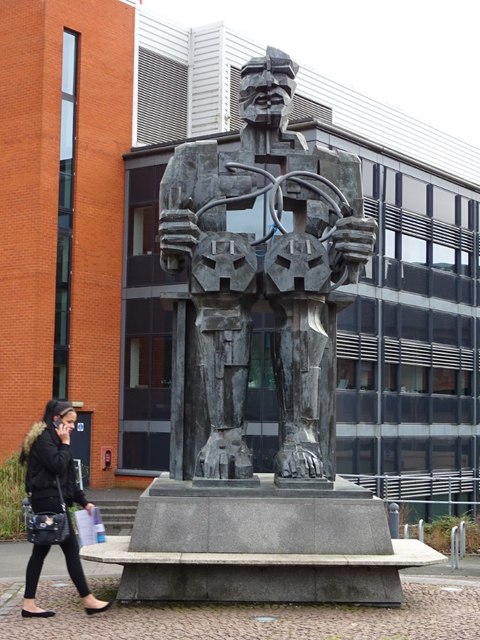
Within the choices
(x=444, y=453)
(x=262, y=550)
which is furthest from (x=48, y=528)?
(x=444, y=453)

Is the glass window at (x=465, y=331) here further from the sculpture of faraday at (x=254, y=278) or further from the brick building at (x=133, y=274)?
the sculpture of faraday at (x=254, y=278)

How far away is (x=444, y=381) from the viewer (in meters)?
28.5

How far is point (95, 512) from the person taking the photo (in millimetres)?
8352

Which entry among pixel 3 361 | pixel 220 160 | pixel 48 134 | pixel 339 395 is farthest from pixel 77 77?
pixel 220 160

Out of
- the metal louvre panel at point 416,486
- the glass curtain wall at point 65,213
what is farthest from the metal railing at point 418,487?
the glass curtain wall at point 65,213

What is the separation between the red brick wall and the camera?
82.6ft

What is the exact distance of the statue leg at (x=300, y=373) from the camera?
9.12m

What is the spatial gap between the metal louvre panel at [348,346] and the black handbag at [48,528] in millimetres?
17134

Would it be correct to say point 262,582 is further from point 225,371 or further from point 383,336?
point 383,336

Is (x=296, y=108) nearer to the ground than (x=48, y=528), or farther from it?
farther from it

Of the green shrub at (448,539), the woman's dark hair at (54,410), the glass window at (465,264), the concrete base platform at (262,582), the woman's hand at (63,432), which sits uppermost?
the glass window at (465,264)

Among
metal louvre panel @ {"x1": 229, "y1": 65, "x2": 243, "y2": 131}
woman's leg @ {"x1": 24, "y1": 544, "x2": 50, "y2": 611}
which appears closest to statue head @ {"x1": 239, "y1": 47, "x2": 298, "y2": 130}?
woman's leg @ {"x1": 24, "y1": 544, "x2": 50, "y2": 611}

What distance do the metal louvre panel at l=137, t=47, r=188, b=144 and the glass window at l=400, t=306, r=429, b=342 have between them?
8351 millimetres

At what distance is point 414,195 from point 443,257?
2208 mm
